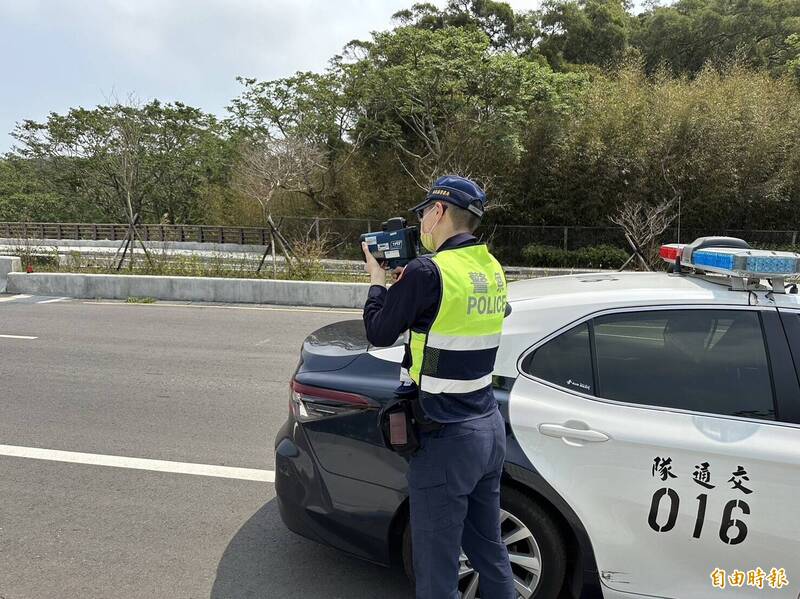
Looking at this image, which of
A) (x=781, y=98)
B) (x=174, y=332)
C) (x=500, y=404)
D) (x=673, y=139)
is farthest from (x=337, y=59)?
(x=500, y=404)

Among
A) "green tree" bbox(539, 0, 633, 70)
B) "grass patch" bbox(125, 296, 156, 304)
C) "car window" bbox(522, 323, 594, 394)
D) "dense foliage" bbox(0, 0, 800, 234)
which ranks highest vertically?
"green tree" bbox(539, 0, 633, 70)

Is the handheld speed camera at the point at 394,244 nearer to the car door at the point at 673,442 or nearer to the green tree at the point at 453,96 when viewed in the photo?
the car door at the point at 673,442

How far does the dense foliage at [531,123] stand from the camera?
19.0 meters

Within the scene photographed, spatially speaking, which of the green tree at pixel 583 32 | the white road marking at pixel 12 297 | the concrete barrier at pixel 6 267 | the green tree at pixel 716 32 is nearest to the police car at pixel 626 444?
the white road marking at pixel 12 297

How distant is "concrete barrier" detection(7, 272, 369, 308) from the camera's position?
1133 centimetres

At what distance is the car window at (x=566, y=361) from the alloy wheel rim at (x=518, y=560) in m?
0.60

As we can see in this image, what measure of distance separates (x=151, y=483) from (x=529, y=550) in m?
2.67

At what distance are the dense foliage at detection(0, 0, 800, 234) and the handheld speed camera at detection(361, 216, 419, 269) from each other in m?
17.0

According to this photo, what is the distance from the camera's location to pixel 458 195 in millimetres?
1963

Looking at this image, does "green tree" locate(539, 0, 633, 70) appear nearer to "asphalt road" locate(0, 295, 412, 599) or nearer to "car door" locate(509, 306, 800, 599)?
"asphalt road" locate(0, 295, 412, 599)

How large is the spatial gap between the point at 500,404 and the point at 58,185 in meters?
41.9

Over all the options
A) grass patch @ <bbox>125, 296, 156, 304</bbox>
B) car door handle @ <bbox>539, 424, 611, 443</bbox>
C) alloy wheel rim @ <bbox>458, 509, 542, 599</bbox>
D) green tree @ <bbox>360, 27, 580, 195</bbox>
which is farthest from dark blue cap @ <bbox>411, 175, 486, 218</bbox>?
green tree @ <bbox>360, 27, 580, 195</bbox>

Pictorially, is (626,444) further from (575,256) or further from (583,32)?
(583,32)

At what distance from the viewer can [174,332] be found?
347 inches
